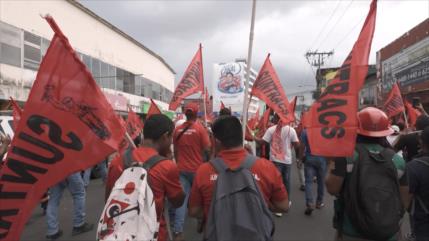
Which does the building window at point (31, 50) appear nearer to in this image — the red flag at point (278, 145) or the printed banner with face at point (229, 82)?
the red flag at point (278, 145)

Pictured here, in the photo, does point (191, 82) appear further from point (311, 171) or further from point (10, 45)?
point (10, 45)

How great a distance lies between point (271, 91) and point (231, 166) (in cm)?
321

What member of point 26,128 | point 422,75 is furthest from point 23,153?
point 422,75

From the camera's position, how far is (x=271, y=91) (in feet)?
17.6

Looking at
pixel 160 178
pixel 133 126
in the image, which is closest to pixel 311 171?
pixel 160 178

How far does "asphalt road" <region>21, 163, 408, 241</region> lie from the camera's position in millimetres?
5141

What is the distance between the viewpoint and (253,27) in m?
5.31

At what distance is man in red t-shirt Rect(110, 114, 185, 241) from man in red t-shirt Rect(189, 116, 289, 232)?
0.50ft

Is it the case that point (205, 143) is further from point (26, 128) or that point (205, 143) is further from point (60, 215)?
point (60, 215)

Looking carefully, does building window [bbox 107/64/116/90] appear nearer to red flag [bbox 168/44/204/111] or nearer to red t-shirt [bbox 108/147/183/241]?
red flag [bbox 168/44/204/111]

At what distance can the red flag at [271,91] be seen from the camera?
5.05 m

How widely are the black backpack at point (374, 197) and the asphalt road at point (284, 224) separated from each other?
111 inches

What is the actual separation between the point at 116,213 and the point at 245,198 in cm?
80

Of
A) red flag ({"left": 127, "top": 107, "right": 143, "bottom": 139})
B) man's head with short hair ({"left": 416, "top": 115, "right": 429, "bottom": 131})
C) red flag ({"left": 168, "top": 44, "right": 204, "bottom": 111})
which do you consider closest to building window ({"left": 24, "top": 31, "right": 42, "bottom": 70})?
red flag ({"left": 127, "top": 107, "right": 143, "bottom": 139})
